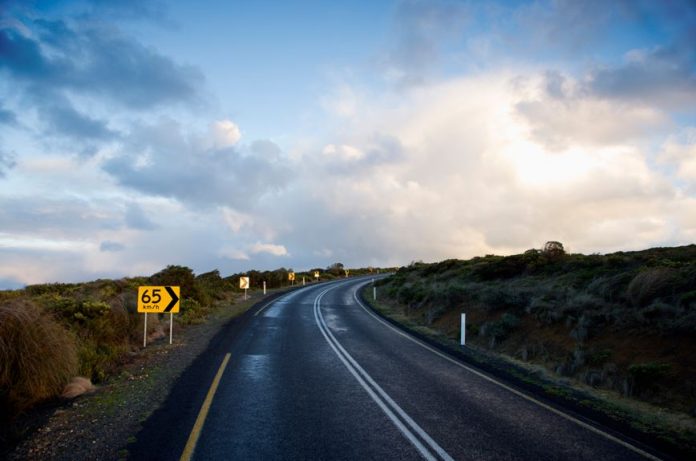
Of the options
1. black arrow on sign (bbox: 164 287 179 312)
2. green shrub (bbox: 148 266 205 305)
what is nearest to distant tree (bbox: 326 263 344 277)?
green shrub (bbox: 148 266 205 305)

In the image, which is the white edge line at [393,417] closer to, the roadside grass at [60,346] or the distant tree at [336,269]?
the roadside grass at [60,346]

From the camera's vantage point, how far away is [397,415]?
23.1 ft

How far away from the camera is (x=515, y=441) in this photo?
239 inches

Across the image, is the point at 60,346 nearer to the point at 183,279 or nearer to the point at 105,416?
the point at 105,416

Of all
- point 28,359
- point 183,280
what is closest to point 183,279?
point 183,280

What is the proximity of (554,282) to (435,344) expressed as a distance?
6.69 meters

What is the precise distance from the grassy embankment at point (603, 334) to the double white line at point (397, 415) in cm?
352

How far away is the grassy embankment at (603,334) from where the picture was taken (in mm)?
8203

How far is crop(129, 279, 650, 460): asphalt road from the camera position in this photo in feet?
18.7

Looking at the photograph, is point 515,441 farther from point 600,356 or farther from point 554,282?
point 554,282

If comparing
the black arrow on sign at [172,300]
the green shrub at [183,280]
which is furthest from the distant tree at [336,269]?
the black arrow on sign at [172,300]

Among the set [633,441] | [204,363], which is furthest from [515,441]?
[204,363]

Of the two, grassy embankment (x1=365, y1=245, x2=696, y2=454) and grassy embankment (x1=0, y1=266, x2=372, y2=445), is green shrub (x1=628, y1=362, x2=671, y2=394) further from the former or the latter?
grassy embankment (x1=0, y1=266, x2=372, y2=445)

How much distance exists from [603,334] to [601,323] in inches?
20.7
